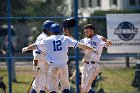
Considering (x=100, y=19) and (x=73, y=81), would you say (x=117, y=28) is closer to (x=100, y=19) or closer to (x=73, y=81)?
(x=100, y=19)

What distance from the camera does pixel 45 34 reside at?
1401 cm

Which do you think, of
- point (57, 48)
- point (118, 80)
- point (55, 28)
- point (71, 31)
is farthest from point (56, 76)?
point (118, 80)

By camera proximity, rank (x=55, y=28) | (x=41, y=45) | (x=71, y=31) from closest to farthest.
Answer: (x=55, y=28) → (x=41, y=45) → (x=71, y=31)

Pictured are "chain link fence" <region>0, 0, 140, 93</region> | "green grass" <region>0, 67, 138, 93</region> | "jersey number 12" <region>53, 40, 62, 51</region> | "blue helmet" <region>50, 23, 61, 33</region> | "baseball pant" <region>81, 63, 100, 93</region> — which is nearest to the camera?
"jersey number 12" <region>53, 40, 62, 51</region>

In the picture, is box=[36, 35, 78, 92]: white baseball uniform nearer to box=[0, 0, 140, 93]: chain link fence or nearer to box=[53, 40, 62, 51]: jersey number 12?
box=[53, 40, 62, 51]: jersey number 12

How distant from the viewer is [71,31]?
17281mm

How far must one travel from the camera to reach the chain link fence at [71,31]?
16.8 m

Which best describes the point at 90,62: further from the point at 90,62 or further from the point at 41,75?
the point at 41,75

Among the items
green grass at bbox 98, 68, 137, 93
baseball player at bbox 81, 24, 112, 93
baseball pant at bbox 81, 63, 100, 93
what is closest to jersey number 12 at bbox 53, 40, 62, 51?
baseball player at bbox 81, 24, 112, 93

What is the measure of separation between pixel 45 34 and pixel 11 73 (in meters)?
2.96

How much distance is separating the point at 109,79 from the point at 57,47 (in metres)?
5.23

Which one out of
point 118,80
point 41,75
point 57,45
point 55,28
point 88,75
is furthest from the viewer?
point 118,80

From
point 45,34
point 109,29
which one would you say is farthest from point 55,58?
point 109,29

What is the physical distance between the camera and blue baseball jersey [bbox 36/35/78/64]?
1291cm
